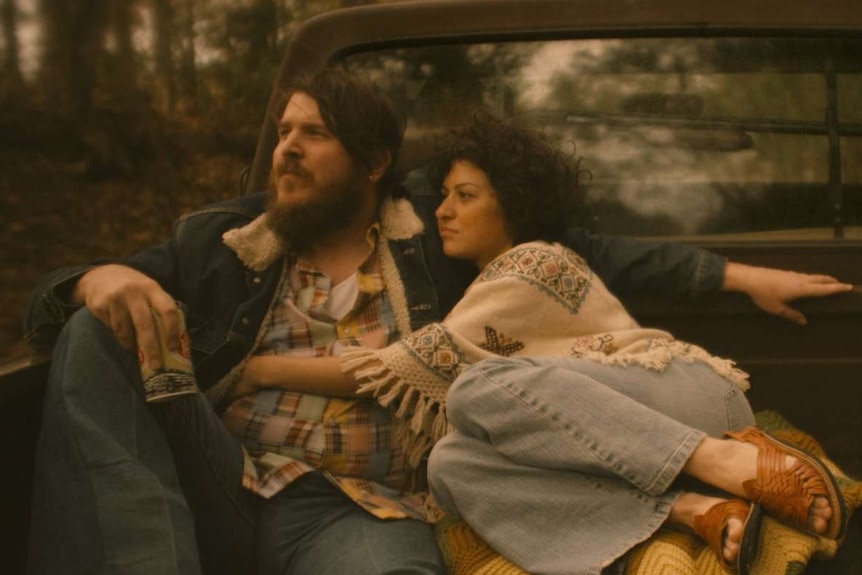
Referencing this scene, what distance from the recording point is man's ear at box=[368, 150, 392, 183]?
2803 mm

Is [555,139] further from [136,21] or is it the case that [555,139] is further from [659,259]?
[136,21]

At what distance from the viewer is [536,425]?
6.92ft

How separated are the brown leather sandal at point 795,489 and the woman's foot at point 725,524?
0.04 metres

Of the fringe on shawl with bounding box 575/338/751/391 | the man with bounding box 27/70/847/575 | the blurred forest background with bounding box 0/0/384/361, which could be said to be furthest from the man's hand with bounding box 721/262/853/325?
the blurred forest background with bounding box 0/0/384/361

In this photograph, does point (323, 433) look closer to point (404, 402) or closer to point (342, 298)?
point (404, 402)

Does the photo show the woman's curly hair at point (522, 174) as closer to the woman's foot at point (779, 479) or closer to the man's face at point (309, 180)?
the man's face at point (309, 180)

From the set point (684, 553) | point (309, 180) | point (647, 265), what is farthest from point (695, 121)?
point (684, 553)

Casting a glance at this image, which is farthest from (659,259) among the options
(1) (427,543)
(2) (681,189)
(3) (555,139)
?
(1) (427,543)

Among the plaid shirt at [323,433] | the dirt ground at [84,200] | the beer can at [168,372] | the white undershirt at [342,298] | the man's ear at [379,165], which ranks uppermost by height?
the man's ear at [379,165]

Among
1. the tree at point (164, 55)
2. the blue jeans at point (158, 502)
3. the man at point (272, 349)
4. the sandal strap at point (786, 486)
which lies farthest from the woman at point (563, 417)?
the tree at point (164, 55)

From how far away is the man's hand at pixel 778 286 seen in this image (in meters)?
2.52

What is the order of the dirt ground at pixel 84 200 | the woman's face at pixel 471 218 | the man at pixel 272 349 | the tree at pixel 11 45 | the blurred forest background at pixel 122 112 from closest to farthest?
the man at pixel 272 349 < the woman's face at pixel 471 218 < the dirt ground at pixel 84 200 < the blurred forest background at pixel 122 112 < the tree at pixel 11 45

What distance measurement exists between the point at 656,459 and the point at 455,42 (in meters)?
1.25

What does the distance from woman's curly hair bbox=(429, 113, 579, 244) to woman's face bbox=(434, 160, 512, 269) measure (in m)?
0.02
